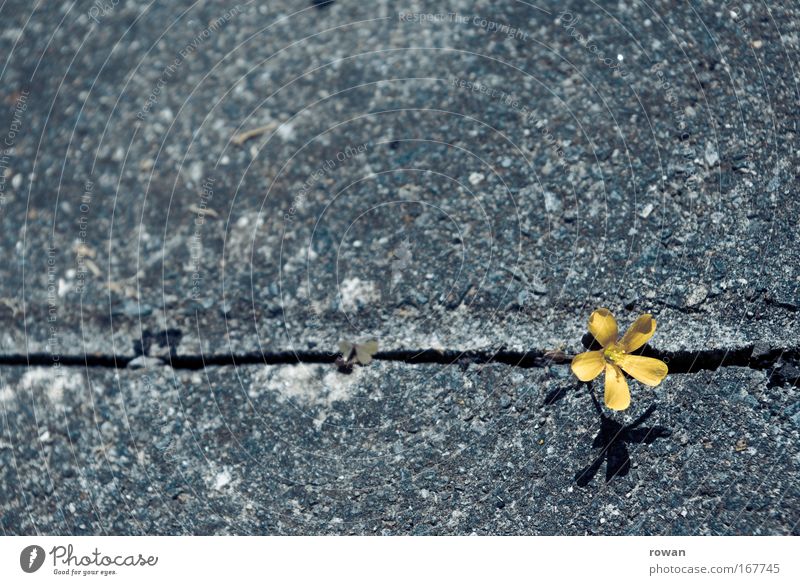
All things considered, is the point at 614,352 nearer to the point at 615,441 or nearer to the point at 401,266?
the point at 615,441

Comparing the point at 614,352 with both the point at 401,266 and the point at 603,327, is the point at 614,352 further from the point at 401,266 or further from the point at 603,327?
the point at 401,266

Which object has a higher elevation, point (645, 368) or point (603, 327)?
point (603, 327)

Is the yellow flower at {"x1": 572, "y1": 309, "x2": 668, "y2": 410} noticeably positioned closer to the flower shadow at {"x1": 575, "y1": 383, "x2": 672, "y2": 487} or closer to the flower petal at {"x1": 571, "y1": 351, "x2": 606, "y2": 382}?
the flower petal at {"x1": 571, "y1": 351, "x2": 606, "y2": 382}

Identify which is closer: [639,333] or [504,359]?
[639,333]

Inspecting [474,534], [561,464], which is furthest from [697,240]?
[474,534]

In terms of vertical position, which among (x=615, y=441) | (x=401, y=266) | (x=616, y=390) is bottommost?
(x=615, y=441)

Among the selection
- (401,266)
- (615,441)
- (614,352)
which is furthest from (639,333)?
(401,266)

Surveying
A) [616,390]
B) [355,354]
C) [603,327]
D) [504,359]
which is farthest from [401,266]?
[616,390]

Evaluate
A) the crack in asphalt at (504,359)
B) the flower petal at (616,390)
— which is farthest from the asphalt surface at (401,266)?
the flower petal at (616,390)
